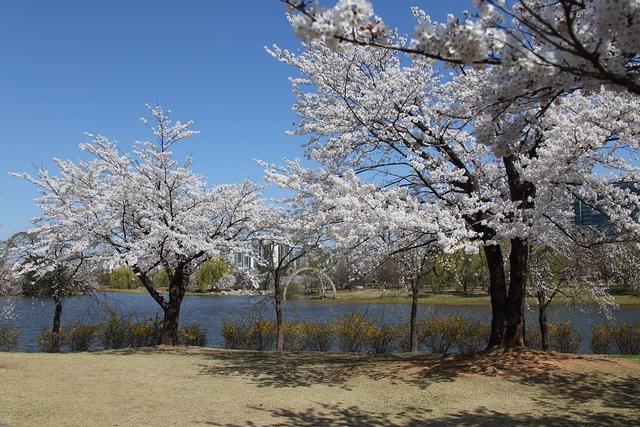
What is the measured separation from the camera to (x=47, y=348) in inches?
653

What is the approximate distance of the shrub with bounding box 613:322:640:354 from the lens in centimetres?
1523

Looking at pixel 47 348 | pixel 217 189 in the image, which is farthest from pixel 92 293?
pixel 217 189

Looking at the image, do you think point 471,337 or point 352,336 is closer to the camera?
point 471,337

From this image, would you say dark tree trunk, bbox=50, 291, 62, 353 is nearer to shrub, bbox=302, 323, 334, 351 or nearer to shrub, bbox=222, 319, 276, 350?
shrub, bbox=222, 319, 276, 350

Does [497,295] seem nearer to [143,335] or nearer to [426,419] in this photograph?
[426,419]

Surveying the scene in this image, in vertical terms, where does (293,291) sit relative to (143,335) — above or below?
above

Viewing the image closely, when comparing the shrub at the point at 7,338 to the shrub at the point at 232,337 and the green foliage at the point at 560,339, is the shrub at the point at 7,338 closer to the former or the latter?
the shrub at the point at 232,337

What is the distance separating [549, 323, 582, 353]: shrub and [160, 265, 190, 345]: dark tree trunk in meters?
10.6

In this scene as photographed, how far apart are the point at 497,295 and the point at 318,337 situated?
7.35m

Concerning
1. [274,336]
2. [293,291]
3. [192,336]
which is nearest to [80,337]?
[192,336]

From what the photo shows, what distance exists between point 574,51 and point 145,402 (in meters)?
6.63

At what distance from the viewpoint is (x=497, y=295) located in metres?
10.3

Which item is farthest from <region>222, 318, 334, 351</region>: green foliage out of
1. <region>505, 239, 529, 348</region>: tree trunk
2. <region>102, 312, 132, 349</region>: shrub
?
<region>505, 239, 529, 348</region>: tree trunk

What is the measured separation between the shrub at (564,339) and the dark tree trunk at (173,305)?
10595 mm
